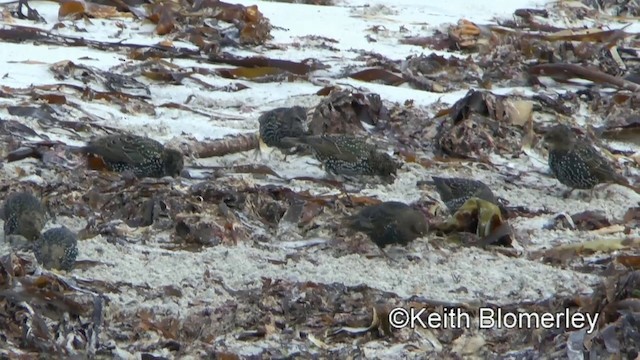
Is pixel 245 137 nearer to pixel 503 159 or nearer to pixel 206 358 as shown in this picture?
pixel 503 159

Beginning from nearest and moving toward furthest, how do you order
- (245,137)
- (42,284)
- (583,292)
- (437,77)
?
(42,284), (583,292), (245,137), (437,77)

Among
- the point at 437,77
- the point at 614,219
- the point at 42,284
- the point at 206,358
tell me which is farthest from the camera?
the point at 437,77

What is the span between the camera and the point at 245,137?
8.56m

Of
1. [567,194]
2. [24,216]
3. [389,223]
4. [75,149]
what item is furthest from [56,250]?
[567,194]

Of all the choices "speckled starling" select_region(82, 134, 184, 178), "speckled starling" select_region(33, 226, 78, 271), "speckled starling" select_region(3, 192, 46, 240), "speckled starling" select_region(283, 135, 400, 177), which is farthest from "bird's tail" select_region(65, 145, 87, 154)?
"speckled starling" select_region(33, 226, 78, 271)

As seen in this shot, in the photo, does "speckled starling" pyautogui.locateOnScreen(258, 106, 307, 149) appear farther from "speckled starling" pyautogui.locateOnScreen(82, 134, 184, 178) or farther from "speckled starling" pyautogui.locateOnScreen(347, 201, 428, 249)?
"speckled starling" pyautogui.locateOnScreen(347, 201, 428, 249)

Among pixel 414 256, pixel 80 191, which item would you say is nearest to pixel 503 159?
pixel 414 256

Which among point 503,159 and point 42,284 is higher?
point 42,284

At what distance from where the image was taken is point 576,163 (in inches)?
320

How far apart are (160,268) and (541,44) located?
5.21 meters

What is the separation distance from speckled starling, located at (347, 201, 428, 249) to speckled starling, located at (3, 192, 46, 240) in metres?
1.49

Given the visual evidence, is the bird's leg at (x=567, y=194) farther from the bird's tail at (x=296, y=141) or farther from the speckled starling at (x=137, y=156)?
the speckled starling at (x=137, y=156)

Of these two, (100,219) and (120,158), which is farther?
(120,158)

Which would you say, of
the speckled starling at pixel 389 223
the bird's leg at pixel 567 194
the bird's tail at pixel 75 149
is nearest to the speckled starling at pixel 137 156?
the bird's tail at pixel 75 149
